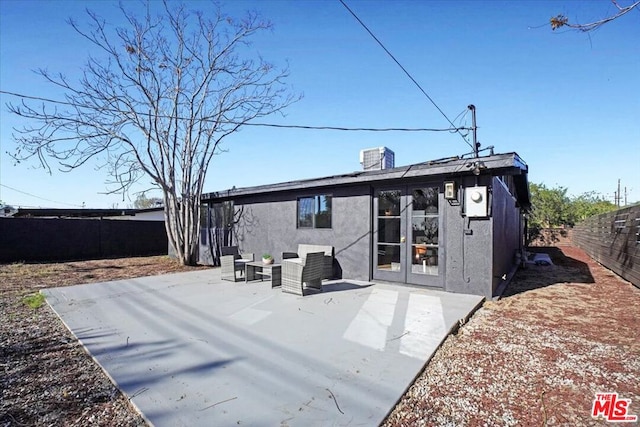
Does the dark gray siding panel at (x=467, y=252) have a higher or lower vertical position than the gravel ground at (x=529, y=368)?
higher

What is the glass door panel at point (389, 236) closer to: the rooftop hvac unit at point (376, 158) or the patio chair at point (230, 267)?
the rooftop hvac unit at point (376, 158)

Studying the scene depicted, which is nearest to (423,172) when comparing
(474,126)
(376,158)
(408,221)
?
(408,221)

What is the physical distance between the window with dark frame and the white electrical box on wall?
3139 mm

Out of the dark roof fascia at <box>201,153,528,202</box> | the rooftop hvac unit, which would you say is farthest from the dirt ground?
the rooftop hvac unit

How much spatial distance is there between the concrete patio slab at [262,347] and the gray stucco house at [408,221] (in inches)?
22.8

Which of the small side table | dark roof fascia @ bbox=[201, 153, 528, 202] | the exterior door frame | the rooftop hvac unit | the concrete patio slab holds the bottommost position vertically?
the concrete patio slab

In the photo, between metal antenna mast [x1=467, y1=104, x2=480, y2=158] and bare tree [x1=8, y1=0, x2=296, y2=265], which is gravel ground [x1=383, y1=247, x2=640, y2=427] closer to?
metal antenna mast [x1=467, y1=104, x2=480, y2=158]

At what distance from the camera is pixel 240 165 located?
484 inches

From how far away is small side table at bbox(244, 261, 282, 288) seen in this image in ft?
20.6

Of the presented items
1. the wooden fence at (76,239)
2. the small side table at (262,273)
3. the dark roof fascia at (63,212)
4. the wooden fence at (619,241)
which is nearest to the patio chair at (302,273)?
the small side table at (262,273)

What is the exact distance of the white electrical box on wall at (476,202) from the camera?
540 centimetres

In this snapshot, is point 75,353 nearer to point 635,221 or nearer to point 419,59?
point 419,59

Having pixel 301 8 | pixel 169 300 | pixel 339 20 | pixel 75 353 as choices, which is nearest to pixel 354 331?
pixel 75 353

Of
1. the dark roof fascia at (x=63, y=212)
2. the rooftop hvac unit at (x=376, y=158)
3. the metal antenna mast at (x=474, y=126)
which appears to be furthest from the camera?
the dark roof fascia at (x=63, y=212)
